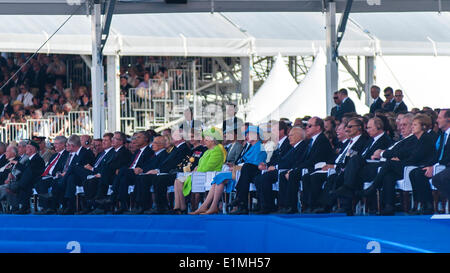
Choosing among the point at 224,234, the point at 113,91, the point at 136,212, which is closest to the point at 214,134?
the point at 136,212

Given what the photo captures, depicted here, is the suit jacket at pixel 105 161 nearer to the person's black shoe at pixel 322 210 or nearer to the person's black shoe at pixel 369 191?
the person's black shoe at pixel 322 210

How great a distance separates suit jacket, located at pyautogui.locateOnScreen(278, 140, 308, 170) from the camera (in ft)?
39.7

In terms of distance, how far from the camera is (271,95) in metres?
21.0

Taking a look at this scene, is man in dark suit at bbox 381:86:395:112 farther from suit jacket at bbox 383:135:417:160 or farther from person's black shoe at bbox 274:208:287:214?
suit jacket at bbox 383:135:417:160

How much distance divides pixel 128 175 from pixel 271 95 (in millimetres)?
7936

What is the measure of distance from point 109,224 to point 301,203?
2.85 metres

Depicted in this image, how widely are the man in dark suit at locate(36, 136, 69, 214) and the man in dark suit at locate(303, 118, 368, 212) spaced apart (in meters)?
Result: 4.32

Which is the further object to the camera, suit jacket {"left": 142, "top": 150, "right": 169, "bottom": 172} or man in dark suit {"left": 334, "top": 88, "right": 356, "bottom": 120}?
man in dark suit {"left": 334, "top": 88, "right": 356, "bottom": 120}

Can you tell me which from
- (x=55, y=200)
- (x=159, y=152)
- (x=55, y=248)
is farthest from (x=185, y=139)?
(x=55, y=248)

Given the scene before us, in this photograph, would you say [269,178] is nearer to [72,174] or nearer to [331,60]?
[72,174]

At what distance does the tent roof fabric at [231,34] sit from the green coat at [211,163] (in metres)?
8.37

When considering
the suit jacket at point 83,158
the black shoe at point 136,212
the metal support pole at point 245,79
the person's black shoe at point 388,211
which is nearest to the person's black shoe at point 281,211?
the person's black shoe at point 388,211

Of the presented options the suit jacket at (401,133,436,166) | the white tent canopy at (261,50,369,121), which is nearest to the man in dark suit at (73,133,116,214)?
the suit jacket at (401,133,436,166)
